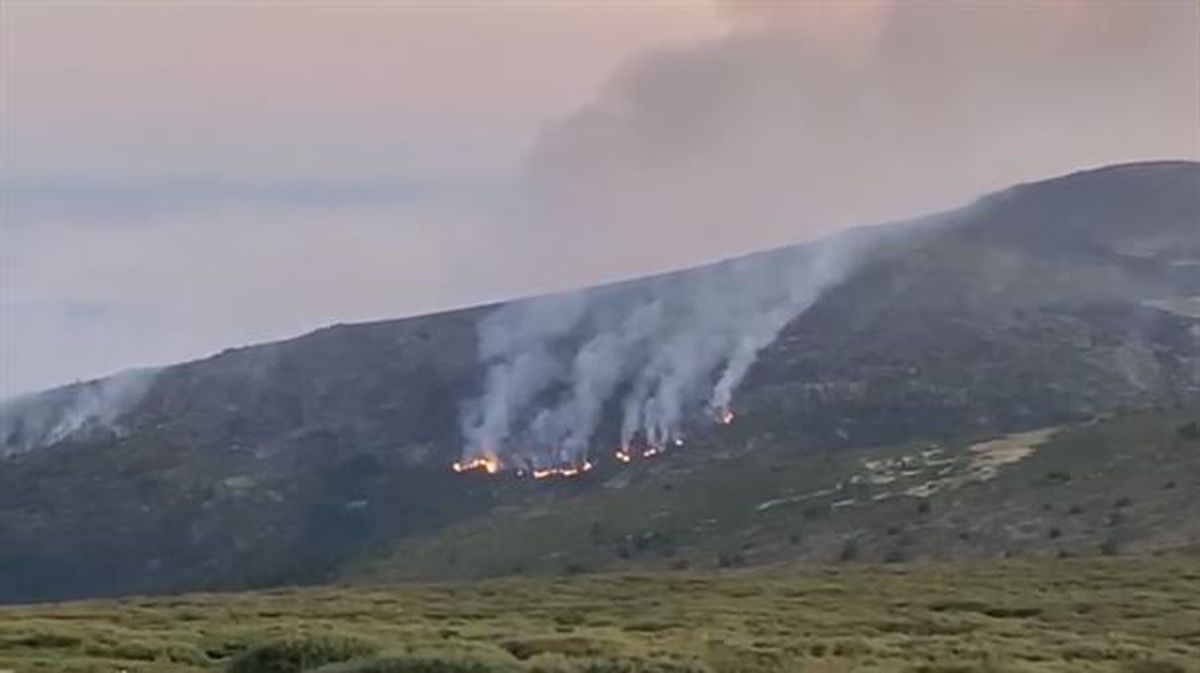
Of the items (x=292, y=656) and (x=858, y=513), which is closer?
(x=292, y=656)

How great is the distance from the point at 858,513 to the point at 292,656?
104 meters

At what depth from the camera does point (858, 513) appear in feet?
439

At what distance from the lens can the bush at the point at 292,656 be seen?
33.0 m

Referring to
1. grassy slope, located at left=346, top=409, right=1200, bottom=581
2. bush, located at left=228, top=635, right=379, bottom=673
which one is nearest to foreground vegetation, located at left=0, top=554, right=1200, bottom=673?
bush, located at left=228, top=635, right=379, bottom=673

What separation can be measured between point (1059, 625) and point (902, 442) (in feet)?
433

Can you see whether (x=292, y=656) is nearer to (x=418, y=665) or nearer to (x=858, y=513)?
(x=418, y=665)

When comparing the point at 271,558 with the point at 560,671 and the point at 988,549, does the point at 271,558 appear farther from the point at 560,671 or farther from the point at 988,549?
the point at 560,671

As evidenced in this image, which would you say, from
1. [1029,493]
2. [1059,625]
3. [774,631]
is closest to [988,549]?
[1029,493]

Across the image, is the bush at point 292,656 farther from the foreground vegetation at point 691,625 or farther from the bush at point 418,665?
the bush at point 418,665

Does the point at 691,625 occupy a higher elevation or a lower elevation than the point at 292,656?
lower

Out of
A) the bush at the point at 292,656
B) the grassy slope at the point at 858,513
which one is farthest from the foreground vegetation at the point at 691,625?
the grassy slope at the point at 858,513

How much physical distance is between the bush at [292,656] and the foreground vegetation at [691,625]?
0.14 ft

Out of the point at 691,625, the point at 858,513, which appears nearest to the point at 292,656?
the point at 691,625

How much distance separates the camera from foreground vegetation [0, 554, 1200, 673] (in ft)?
122
